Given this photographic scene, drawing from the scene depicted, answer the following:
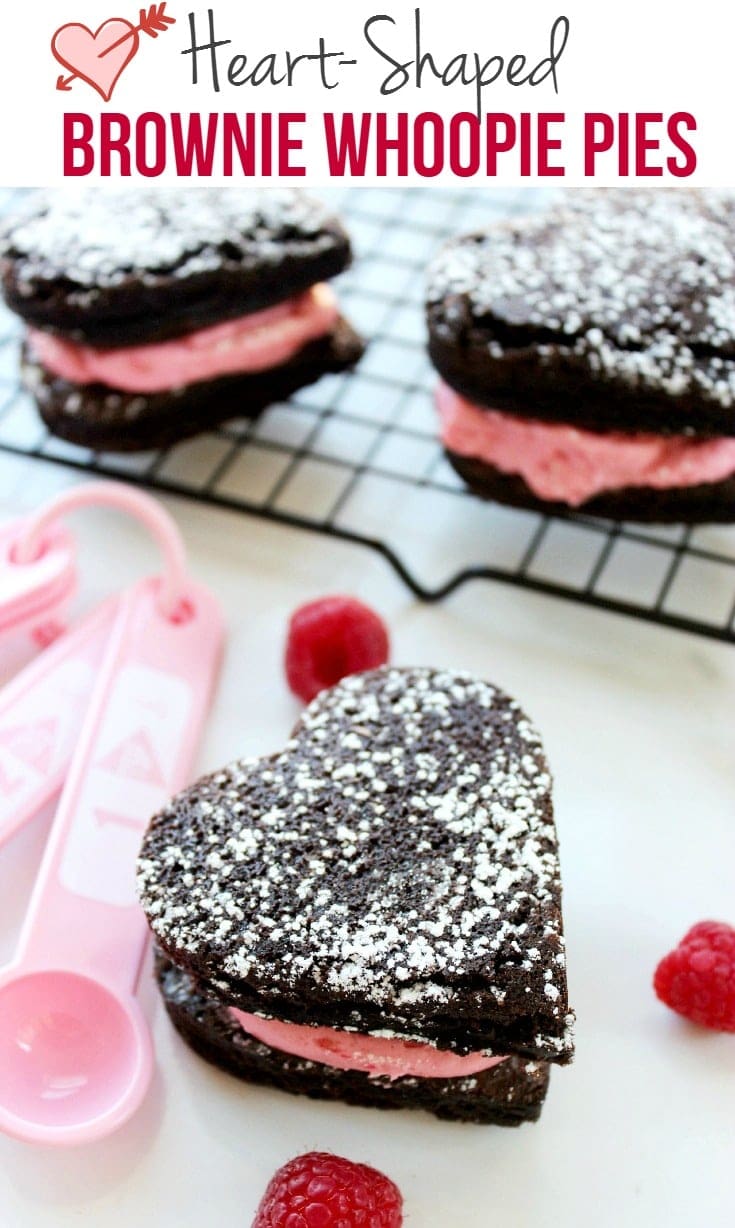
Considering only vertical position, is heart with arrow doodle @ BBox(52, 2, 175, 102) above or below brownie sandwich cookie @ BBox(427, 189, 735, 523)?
above

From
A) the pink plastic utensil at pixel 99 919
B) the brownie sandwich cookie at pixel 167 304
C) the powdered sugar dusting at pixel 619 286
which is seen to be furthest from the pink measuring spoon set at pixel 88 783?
the powdered sugar dusting at pixel 619 286

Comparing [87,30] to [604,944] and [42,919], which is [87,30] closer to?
[42,919]

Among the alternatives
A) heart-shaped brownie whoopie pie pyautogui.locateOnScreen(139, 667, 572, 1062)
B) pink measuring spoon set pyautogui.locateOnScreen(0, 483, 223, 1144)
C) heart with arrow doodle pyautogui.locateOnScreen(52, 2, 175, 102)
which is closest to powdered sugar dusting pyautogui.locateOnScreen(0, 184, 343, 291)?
heart with arrow doodle pyautogui.locateOnScreen(52, 2, 175, 102)

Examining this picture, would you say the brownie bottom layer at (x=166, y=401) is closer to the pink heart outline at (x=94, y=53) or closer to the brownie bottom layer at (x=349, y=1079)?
the pink heart outline at (x=94, y=53)

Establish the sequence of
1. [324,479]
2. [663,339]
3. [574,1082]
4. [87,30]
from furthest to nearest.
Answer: [324,479], [87,30], [663,339], [574,1082]

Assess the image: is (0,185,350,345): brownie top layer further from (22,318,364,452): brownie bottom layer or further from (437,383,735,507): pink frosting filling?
(437,383,735,507): pink frosting filling

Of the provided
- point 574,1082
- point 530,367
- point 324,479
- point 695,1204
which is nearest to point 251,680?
point 324,479

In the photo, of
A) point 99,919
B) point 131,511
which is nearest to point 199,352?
point 131,511
